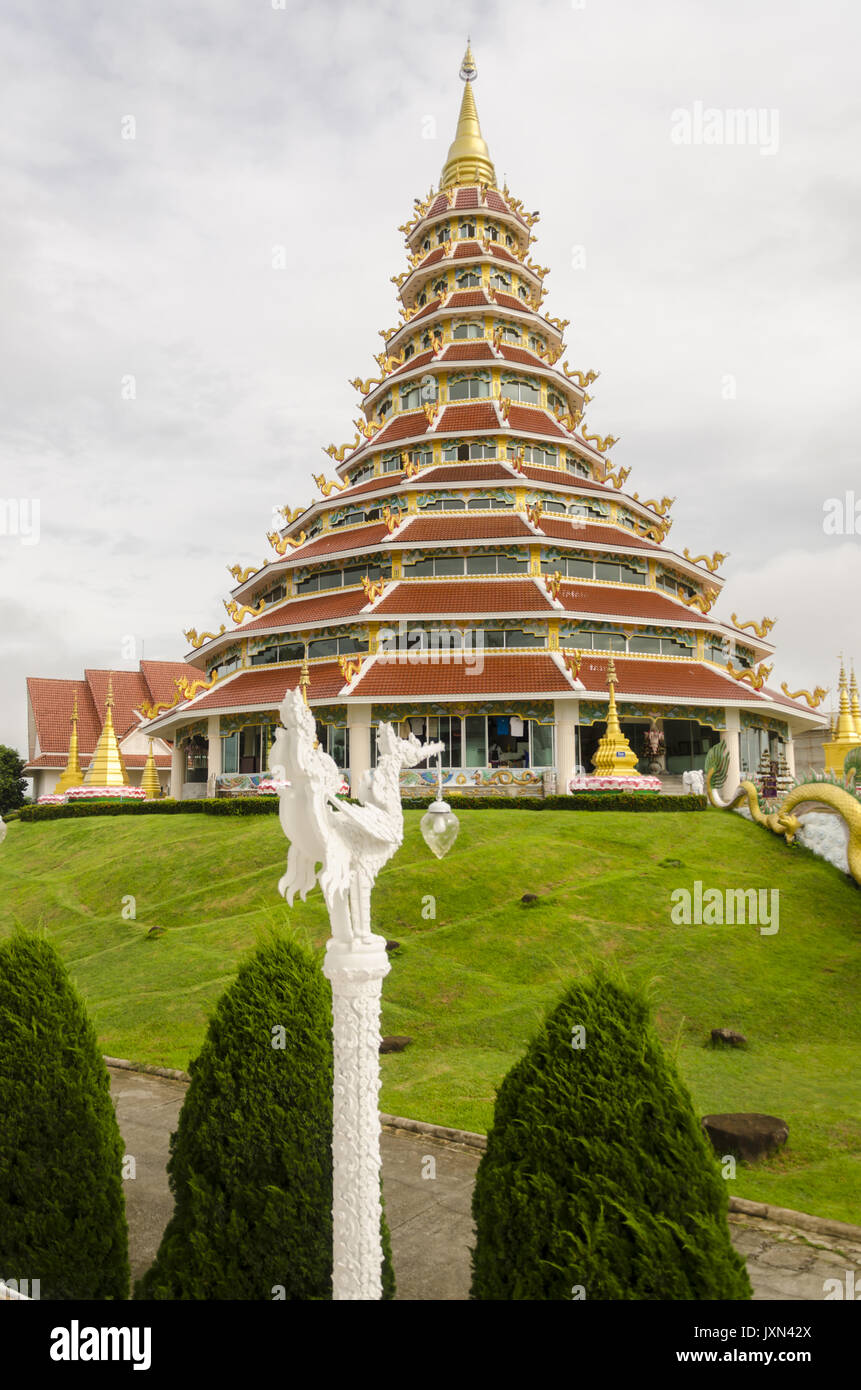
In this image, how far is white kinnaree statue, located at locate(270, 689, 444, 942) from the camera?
4535mm

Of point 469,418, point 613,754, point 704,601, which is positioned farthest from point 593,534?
point 613,754

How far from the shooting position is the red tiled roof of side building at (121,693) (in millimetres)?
54750

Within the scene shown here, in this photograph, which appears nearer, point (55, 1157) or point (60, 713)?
point (55, 1157)

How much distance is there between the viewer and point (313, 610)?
3300 centimetres

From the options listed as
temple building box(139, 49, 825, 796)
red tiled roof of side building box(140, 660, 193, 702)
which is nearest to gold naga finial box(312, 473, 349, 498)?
temple building box(139, 49, 825, 796)

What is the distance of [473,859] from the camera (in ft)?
64.4

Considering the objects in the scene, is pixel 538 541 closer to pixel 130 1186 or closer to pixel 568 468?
pixel 568 468

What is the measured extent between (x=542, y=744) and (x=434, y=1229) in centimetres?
2266

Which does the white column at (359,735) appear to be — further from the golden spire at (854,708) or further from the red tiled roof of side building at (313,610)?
the golden spire at (854,708)

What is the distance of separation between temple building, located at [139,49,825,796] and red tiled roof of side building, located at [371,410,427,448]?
19 centimetres

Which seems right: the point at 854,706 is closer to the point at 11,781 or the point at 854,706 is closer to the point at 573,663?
the point at 573,663

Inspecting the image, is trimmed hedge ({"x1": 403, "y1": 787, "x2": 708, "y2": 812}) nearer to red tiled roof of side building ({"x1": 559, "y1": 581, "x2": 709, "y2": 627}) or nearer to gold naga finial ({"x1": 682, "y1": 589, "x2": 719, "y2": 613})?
red tiled roof of side building ({"x1": 559, "y1": 581, "x2": 709, "y2": 627})

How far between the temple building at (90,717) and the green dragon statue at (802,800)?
3482 cm

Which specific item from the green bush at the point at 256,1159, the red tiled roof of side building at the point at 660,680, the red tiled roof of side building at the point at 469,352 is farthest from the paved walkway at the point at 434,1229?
the red tiled roof of side building at the point at 469,352
